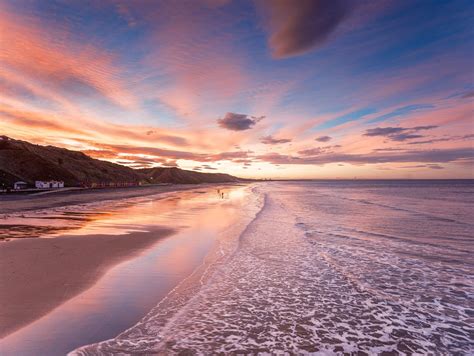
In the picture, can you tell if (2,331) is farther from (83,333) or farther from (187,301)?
(187,301)

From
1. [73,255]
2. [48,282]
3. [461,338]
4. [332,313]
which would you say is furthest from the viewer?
[73,255]

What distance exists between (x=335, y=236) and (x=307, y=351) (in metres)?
12.8

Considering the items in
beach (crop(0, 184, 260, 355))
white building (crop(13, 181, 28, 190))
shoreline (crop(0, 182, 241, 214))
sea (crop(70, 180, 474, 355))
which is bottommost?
sea (crop(70, 180, 474, 355))

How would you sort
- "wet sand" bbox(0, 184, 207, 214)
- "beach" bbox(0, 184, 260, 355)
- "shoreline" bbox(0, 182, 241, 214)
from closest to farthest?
"beach" bbox(0, 184, 260, 355) < "shoreline" bbox(0, 182, 241, 214) < "wet sand" bbox(0, 184, 207, 214)

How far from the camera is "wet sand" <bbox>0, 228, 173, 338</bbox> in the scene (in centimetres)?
638

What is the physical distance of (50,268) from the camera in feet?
30.6

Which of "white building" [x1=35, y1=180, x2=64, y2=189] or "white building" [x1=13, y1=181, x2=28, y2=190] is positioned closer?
"white building" [x1=13, y1=181, x2=28, y2=190]

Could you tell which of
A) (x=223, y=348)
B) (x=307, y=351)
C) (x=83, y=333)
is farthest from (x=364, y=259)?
(x=83, y=333)

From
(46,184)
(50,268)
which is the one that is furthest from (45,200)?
(46,184)

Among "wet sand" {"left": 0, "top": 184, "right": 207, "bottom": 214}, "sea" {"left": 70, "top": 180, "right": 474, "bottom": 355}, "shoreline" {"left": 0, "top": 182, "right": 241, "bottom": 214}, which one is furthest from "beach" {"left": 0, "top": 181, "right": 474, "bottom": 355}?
"wet sand" {"left": 0, "top": 184, "right": 207, "bottom": 214}

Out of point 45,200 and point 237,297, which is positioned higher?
point 45,200

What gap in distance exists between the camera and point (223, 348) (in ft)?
17.9

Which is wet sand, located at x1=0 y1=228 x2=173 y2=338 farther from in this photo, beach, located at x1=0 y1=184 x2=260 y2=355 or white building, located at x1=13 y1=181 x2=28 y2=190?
white building, located at x1=13 y1=181 x2=28 y2=190

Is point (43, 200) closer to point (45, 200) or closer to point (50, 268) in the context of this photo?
point (45, 200)
